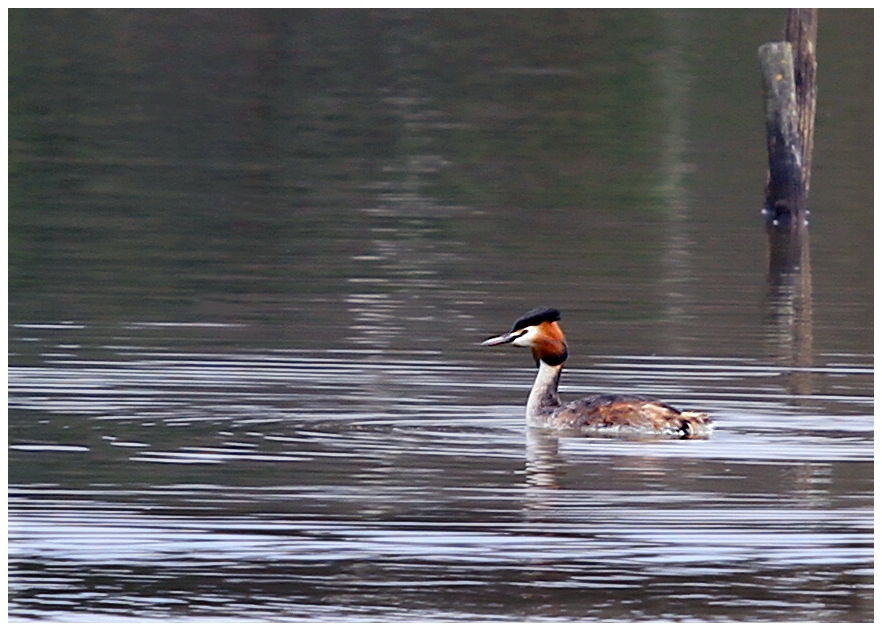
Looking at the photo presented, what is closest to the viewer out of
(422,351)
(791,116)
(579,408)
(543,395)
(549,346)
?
(579,408)

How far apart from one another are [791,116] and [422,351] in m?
9.51

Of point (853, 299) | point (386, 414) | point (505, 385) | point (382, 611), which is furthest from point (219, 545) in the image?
point (853, 299)

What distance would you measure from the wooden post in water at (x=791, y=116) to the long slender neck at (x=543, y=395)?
1076 centimetres

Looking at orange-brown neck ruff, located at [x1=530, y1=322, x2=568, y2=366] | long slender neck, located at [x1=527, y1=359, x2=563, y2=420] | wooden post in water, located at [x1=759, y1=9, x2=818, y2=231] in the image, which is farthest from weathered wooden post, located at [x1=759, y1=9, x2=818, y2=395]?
long slender neck, located at [x1=527, y1=359, x2=563, y2=420]

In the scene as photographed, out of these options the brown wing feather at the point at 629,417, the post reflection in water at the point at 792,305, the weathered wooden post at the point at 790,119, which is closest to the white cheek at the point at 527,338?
the brown wing feather at the point at 629,417

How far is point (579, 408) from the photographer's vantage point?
488 inches

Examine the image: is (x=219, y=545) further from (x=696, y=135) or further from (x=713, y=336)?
(x=696, y=135)

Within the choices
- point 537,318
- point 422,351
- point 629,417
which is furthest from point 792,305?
point 629,417

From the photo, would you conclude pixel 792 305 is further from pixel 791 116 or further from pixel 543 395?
pixel 791 116

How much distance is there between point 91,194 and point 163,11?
20619mm

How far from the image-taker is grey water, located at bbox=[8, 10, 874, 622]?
9234mm

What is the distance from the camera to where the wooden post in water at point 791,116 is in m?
23.1

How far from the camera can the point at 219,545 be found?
9555 mm

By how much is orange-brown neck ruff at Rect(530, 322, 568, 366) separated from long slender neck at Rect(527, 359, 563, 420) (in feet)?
0.44
